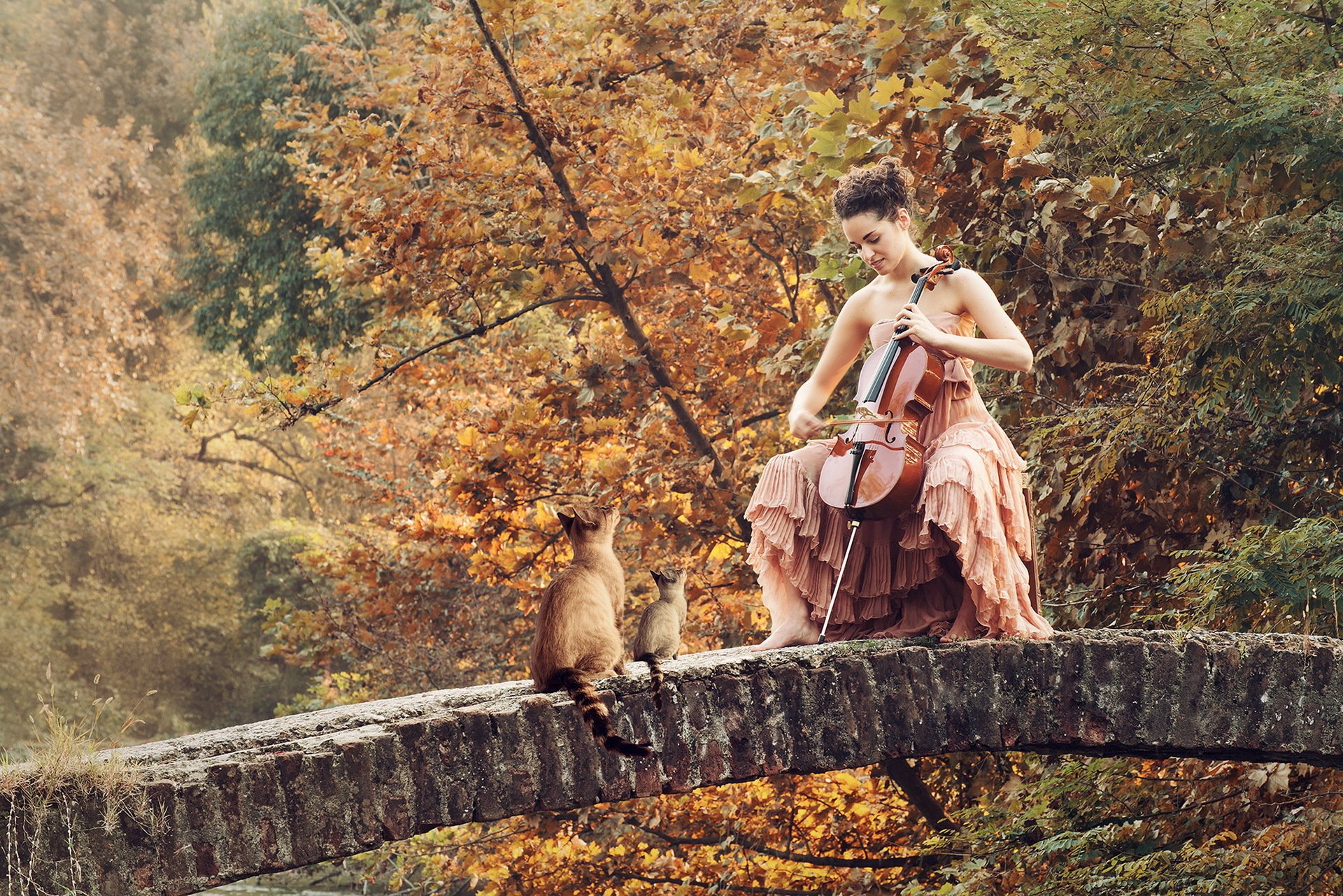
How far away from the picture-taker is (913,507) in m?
3.62

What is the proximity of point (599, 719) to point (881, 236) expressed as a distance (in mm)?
1518

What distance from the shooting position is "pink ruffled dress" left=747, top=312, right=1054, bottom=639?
11.7 feet

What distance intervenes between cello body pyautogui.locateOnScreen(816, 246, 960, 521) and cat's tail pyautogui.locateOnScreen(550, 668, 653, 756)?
0.88 m

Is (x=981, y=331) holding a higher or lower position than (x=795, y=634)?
higher

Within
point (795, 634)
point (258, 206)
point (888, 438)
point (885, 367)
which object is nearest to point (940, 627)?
point (795, 634)

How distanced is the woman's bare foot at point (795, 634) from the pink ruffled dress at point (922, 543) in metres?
0.03

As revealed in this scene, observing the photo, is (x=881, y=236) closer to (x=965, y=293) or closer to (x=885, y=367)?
(x=965, y=293)

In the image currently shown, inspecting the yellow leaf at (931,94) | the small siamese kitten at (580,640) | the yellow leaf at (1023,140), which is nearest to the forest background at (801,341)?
the yellow leaf at (931,94)

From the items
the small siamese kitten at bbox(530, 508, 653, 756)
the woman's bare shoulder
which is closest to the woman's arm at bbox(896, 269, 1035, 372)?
the woman's bare shoulder

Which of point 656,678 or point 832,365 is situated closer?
point 656,678

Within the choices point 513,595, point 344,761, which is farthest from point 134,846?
point 513,595

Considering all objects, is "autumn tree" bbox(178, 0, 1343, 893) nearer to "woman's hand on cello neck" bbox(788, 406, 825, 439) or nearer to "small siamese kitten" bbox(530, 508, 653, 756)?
"woman's hand on cello neck" bbox(788, 406, 825, 439)

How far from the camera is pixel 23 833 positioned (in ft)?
8.38

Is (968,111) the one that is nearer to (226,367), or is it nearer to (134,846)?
(134,846)
